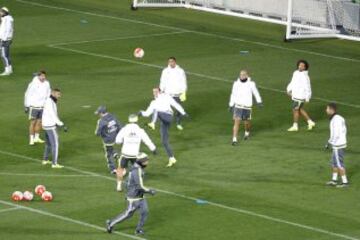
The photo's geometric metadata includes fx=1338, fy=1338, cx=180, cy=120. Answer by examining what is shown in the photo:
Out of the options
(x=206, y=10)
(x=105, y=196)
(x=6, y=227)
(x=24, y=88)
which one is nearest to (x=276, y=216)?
(x=105, y=196)

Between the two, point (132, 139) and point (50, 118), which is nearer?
point (132, 139)

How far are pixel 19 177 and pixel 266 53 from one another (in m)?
19.4

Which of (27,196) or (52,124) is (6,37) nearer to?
(52,124)

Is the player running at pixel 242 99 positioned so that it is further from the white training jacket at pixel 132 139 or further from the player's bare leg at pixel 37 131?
the white training jacket at pixel 132 139

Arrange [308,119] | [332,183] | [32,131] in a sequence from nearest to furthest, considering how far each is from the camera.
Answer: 1. [332,183]
2. [32,131]
3. [308,119]

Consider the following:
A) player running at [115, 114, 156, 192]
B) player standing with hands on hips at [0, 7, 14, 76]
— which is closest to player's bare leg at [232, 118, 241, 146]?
player running at [115, 114, 156, 192]

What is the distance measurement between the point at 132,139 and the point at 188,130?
755cm

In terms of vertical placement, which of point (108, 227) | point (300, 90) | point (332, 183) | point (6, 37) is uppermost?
point (6, 37)

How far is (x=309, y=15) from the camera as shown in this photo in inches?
2242

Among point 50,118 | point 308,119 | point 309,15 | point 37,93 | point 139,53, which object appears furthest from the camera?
point 309,15

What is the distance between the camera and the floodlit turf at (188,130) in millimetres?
31797

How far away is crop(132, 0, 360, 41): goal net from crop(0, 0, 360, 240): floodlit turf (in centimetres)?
55

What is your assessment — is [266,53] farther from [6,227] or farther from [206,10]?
[6,227]

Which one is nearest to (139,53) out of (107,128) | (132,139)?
(107,128)
